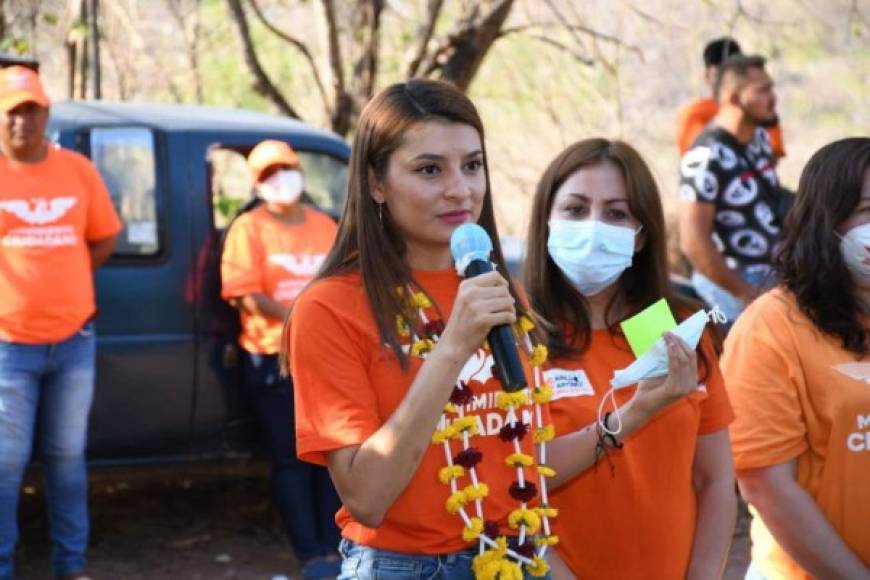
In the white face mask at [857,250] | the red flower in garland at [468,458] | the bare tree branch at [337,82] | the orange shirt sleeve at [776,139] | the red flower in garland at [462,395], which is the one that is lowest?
the red flower in garland at [468,458]

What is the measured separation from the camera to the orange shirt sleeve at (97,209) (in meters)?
6.00

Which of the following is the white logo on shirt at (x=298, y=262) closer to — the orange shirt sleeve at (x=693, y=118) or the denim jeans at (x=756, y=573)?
the orange shirt sleeve at (x=693, y=118)

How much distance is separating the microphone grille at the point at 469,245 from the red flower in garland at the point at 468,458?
1.17ft

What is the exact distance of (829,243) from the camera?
3.56 metres

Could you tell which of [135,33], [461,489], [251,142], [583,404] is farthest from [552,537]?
[135,33]

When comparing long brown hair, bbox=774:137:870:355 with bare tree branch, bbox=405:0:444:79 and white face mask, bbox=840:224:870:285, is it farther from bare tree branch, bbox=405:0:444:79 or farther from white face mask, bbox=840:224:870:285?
bare tree branch, bbox=405:0:444:79

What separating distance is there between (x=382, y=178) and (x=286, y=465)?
3.78 m

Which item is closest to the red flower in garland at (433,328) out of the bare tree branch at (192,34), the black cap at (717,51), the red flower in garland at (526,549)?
the red flower in garland at (526,549)

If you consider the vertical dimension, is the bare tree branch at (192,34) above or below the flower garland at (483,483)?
above

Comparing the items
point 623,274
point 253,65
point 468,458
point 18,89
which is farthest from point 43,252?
point 253,65

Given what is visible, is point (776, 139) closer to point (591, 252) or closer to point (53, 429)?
point (53, 429)

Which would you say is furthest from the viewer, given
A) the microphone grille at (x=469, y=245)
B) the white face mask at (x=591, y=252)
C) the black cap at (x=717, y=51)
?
the black cap at (x=717, y=51)

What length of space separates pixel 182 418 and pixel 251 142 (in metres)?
1.39

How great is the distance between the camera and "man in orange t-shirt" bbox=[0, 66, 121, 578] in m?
5.69
